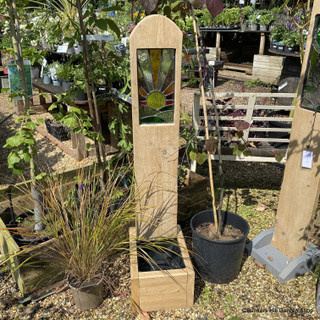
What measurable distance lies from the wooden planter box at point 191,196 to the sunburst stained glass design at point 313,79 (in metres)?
1.13

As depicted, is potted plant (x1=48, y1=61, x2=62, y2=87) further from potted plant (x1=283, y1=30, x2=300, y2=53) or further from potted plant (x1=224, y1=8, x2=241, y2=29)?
potted plant (x1=224, y1=8, x2=241, y2=29)

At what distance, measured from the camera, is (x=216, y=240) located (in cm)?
216

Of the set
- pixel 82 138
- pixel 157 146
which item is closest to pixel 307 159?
pixel 157 146

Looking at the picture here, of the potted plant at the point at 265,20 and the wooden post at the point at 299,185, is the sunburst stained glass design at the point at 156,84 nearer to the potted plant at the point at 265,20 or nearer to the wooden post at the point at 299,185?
the wooden post at the point at 299,185

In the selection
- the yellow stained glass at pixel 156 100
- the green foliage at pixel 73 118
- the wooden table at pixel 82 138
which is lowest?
the wooden table at pixel 82 138

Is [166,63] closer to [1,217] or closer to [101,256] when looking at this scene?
Result: [101,256]

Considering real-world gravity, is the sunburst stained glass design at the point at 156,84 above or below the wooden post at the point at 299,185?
above

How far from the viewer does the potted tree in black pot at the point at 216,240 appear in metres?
2.17

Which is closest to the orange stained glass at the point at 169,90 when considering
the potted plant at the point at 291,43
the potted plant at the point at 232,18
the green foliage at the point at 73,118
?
the green foliage at the point at 73,118

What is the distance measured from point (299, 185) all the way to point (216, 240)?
0.70 m

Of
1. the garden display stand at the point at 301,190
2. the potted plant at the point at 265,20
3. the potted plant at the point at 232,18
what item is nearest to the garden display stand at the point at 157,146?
the garden display stand at the point at 301,190

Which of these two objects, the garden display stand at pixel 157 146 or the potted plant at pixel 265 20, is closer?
the garden display stand at pixel 157 146

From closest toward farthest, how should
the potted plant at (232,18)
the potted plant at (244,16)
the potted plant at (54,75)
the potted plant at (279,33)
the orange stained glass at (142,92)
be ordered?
the orange stained glass at (142,92), the potted plant at (54,75), the potted plant at (279,33), the potted plant at (244,16), the potted plant at (232,18)

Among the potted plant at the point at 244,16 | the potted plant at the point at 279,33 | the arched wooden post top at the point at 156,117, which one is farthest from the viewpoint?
the potted plant at the point at 244,16
